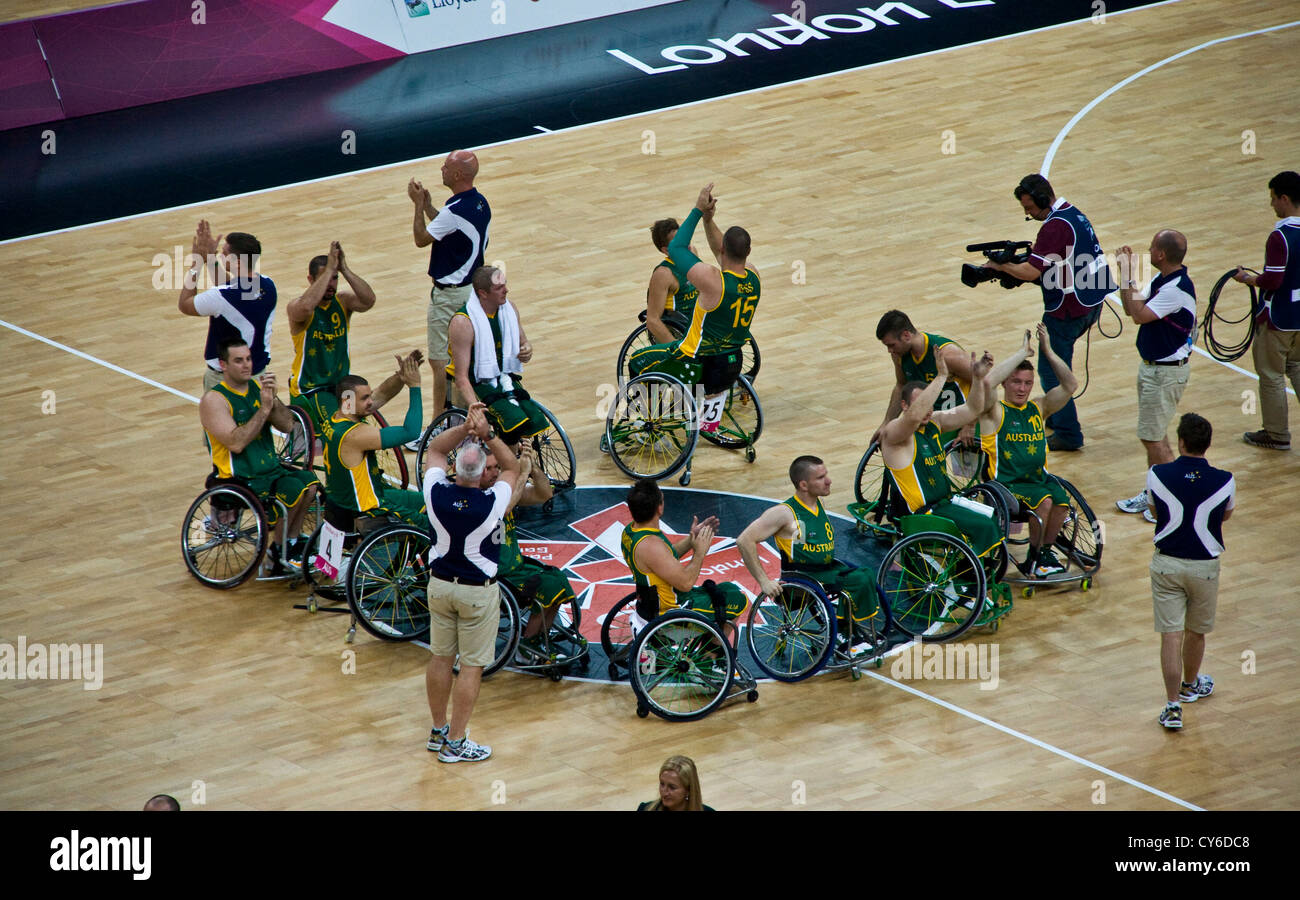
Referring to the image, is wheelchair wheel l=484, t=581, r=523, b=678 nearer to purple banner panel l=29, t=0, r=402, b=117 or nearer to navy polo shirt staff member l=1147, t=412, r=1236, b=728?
navy polo shirt staff member l=1147, t=412, r=1236, b=728

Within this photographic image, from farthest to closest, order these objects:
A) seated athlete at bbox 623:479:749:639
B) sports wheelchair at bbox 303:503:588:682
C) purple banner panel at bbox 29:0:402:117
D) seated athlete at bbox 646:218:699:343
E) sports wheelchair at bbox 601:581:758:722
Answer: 1. purple banner panel at bbox 29:0:402:117
2. seated athlete at bbox 646:218:699:343
3. sports wheelchair at bbox 303:503:588:682
4. sports wheelchair at bbox 601:581:758:722
5. seated athlete at bbox 623:479:749:639

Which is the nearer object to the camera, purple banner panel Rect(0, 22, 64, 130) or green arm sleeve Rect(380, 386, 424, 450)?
green arm sleeve Rect(380, 386, 424, 450)

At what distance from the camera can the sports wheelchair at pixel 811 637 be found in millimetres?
9414

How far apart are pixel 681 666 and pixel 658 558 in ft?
2.58

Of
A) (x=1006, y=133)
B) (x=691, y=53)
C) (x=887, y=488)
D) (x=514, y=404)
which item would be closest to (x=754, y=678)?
(x=887, y=488)

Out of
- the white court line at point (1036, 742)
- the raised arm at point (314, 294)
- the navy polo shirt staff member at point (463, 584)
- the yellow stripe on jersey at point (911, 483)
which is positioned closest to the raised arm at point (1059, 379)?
the yellow stripe on jersey at point (911, 483)

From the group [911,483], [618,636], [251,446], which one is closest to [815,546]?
[911,483]

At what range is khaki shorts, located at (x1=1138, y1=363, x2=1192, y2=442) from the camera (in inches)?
443

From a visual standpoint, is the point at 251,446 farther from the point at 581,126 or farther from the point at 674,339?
the point at 581,126

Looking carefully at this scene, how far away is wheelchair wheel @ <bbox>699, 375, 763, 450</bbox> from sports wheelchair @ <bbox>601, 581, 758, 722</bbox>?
10.1ft

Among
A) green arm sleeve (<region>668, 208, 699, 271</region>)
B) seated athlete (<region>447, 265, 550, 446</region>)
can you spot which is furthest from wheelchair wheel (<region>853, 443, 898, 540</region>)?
seated athlete (<region>447, 265, 550, 446</region>)

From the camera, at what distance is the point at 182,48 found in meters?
19.6

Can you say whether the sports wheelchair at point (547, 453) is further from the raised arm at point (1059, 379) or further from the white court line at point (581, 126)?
the white court line at point (581, 126)
